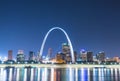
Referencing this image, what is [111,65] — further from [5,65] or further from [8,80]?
[8,80]

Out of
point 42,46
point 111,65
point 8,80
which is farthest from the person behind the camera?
point 111,65

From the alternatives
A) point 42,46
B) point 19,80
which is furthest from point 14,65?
point 19,80


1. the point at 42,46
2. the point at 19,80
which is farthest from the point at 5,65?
the point at 19,80

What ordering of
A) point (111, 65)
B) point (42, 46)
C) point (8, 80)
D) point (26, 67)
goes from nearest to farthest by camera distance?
point (8, 80) → point (42, 46) → point (26, 67) → point (111, 65)

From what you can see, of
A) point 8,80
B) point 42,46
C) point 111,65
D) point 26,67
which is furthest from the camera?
point 111,65

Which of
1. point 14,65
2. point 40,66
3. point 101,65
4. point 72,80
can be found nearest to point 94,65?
point 101,65

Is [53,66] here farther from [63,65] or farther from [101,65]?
[101,65]

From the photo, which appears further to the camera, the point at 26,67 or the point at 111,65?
the point at 111,65

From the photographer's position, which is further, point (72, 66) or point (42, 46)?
point (72, 66)

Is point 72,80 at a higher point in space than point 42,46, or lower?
lower
